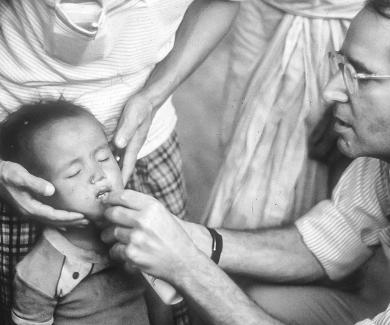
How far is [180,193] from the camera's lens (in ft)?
3.79

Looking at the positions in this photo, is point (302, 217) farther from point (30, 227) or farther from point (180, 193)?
point (30, 227)

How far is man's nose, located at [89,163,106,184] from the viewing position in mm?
893

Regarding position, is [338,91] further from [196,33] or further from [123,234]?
[123,234]

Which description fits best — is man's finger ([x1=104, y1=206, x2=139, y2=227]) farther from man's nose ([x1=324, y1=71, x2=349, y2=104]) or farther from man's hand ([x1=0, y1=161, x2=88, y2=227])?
man's nose ([x1=324, y1=71, x2=349, y2=104])

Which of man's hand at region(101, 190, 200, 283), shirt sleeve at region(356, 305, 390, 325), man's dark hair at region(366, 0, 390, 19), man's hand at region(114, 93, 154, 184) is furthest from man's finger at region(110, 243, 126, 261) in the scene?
man's dark hair at region(366, 0, 390, 19)

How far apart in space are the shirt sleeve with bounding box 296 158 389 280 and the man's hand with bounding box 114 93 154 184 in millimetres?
337

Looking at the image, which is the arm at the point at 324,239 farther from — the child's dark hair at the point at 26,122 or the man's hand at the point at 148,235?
the child's dark hair at the point at 26,122

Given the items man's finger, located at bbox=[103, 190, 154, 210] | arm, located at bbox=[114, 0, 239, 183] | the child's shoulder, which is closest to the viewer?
man's finger, located at bbox=[103, 190, 154, 210]

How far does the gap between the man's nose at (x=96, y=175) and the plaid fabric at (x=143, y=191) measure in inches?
6.3

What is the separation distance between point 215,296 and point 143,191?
0.27 m

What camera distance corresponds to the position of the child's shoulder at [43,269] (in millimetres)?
937

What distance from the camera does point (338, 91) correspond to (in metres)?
0.97

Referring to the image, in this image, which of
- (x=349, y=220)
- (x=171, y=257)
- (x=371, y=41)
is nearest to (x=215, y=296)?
(x=171, y=257)

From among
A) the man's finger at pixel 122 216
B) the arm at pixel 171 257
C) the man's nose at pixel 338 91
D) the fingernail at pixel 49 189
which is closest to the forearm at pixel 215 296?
the arm at pixel 171 257
